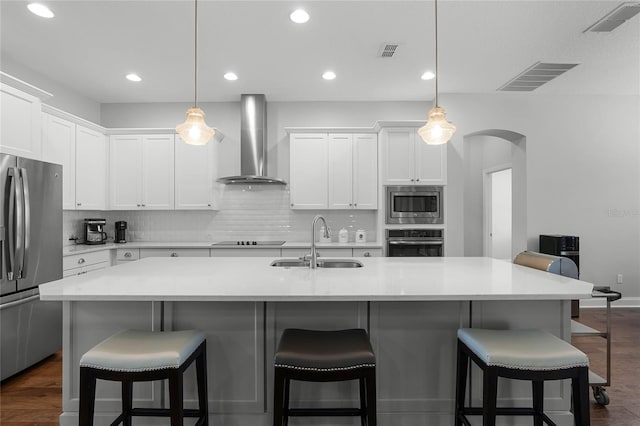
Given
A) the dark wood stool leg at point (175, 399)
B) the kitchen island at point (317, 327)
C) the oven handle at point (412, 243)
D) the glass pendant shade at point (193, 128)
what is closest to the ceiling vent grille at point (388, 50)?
the glass pendant shade at point (193, 128)

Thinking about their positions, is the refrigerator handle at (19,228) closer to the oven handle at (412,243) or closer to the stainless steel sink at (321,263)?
the stainless steel sink at (321,263)

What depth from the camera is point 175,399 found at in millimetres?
1551

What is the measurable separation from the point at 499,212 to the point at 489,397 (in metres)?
6.10

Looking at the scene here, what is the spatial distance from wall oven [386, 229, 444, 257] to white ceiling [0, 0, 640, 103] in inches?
72.9

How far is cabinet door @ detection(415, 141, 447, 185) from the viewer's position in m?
4.61

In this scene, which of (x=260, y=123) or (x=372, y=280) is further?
(x=260, y=123)

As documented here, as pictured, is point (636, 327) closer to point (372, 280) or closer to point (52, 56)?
point (372, 280)

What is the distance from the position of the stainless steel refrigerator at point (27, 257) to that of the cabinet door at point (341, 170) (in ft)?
9.83

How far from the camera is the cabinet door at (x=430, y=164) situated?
4.61 meters

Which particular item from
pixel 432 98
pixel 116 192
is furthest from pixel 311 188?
pixel 116 192

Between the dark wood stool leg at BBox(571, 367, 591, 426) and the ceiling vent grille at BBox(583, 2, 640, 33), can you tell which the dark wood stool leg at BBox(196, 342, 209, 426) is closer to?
the dark wood stool leg at BBox(571, 367, 591, 426)

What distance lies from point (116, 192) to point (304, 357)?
434cm

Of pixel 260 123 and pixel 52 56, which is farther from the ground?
pixel 52 56

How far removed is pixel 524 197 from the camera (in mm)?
5117
